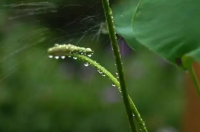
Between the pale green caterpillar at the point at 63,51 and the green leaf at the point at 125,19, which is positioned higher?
the green leaf at the point at 125,19

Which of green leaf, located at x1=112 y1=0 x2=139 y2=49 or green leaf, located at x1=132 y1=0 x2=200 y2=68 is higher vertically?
green leaf, located at x1=112 y1=0 x2=139 y2=49

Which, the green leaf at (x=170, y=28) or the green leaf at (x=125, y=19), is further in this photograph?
the green leaf at (x=125, y=19)

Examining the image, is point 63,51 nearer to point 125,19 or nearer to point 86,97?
point 125,19

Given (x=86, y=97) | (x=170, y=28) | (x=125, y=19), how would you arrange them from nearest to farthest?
(x=170, y=28) → (x=125, y=19) → (x=86, y=97)

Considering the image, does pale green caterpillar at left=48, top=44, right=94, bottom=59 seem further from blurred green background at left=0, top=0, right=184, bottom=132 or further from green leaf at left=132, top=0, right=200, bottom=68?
blurred green background at left=0, top=0, right=184, bottom=132

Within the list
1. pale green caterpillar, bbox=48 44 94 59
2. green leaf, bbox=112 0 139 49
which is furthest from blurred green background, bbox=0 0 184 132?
pale green caterpillar, bbox=48 44 94 59

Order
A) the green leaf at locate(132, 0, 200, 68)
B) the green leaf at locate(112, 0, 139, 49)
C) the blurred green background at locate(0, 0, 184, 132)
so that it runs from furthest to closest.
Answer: the blurred green background at locate(0, 0, 184, 132)
the green leaf at locate(112, 0, 139, 49)
the green leaf at locate(132, 0, 200, 68)

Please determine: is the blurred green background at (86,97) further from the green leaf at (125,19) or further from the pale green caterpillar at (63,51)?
the pale green caterpillar at (63,51)

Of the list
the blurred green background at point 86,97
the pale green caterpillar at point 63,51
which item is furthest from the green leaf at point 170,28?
the blurred green background at point 86,97

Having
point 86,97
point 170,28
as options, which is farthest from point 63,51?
point 86,97
